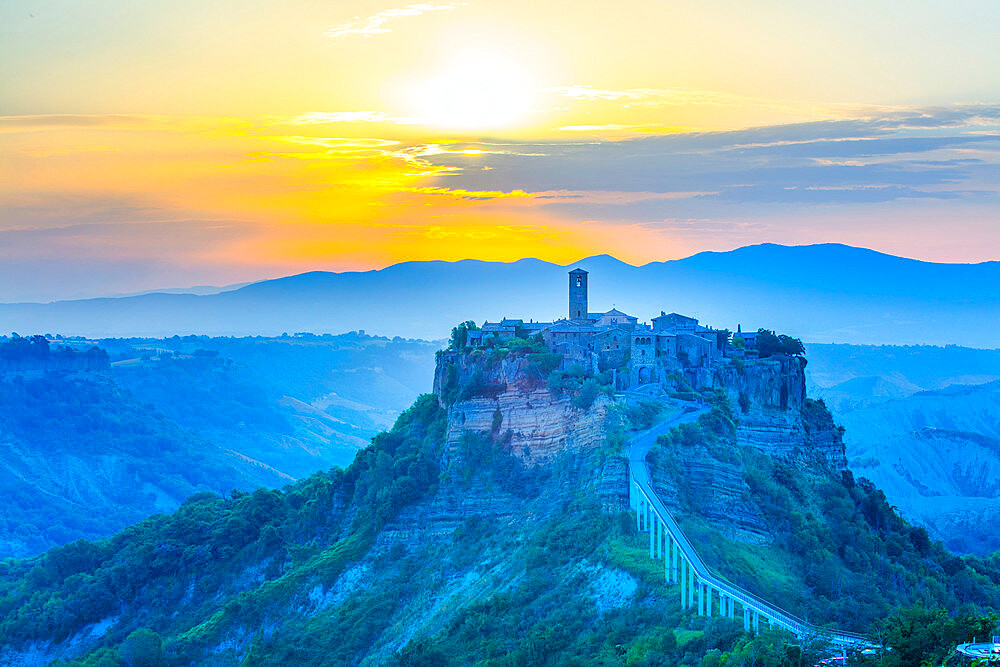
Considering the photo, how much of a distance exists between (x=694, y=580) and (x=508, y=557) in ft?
57.6

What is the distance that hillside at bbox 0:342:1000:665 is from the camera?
222 ft

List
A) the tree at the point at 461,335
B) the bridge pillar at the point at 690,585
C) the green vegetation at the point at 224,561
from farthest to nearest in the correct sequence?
the tree at the point at 461,335
the green vegetation at the point at 224,561
the bridge pillar at the point at 690,585

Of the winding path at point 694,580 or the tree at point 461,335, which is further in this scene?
the tree at point 461,335

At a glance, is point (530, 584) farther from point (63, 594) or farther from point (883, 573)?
Answer: point (63, 594)

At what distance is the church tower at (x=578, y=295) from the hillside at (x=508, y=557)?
11065mm

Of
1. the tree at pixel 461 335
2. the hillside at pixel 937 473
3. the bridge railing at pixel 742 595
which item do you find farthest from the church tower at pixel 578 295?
the hillside at pixel 937 473

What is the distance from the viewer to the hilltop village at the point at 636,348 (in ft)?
294

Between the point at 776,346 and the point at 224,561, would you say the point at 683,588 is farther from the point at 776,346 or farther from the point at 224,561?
the point at 224,561

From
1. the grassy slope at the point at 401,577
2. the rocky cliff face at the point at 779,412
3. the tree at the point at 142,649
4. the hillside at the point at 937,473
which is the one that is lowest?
the hillside at the point at 937,473

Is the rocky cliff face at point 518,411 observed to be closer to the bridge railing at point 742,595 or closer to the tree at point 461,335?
the tree at point 461,335

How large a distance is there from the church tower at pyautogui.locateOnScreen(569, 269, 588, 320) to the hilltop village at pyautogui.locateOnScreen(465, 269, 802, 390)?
2253 mm

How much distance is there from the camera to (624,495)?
74.9 m

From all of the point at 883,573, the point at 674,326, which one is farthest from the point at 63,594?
the point at 883,573

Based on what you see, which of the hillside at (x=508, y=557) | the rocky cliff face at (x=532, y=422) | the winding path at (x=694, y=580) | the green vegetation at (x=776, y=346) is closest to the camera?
the winding path at (x=694, y=580)
